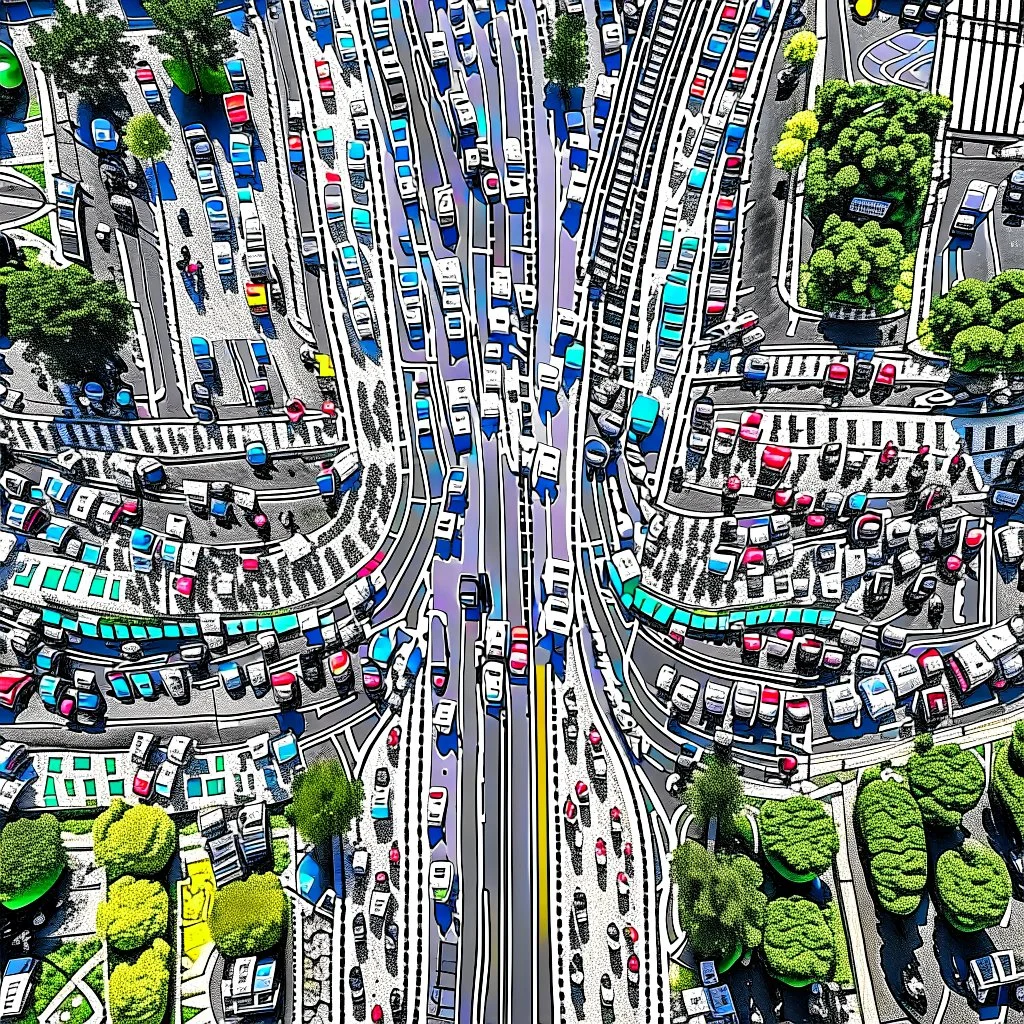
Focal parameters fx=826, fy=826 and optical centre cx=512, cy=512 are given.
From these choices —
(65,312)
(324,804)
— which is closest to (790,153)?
(65,312)

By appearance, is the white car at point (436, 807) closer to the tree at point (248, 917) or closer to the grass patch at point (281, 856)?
the grass patch at point (281, 856)

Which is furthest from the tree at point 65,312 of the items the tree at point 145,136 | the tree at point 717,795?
the tree at point 717,795

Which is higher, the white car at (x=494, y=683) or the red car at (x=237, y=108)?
the red car at (x=237, y=108)

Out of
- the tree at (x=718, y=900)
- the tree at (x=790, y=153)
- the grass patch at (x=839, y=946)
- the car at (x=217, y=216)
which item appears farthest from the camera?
the car at (x=217, y=216)

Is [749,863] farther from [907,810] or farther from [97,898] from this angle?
[97,898]

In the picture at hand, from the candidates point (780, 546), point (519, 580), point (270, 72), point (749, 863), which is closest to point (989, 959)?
point (749, 863)

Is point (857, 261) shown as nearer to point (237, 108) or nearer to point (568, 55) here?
point (568, 55)
